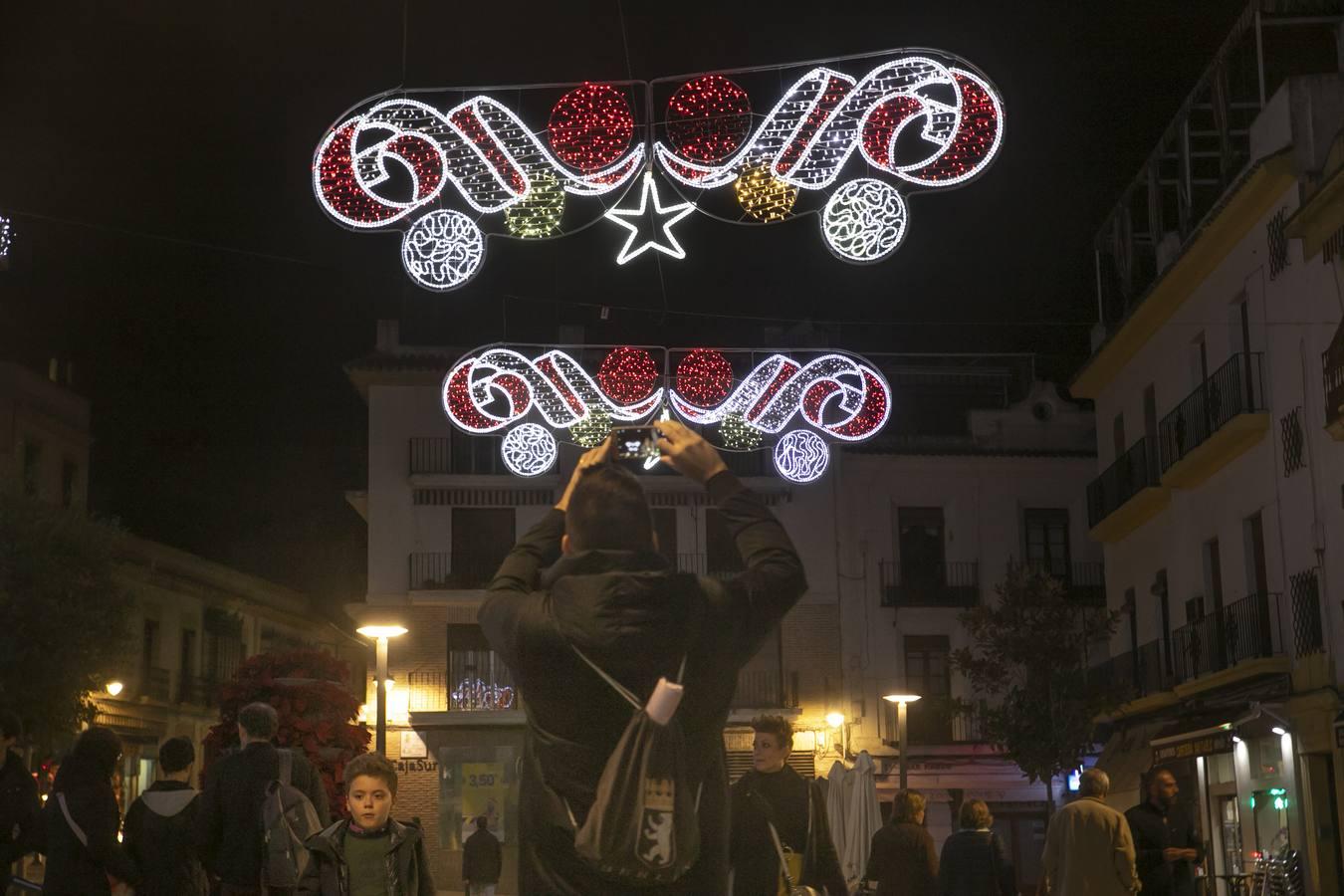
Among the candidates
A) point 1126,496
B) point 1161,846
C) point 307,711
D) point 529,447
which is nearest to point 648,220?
point 1161,846

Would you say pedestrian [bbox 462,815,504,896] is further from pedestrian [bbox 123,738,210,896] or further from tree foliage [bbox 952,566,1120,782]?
pedestrian [bbox 123,738,210,896]

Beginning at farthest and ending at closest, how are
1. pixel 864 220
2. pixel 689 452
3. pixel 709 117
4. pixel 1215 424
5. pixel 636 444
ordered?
pixel 1215 424 < pixel 864 220 < pixel 709 117 < pixel 636 444 < pixel 689 452

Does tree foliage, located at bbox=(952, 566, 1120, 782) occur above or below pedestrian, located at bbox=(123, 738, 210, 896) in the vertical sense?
above

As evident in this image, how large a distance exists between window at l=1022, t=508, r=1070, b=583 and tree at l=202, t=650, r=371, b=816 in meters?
22.2

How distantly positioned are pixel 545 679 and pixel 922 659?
37303mm

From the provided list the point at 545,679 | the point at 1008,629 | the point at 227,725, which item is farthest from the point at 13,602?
the point at 545,679

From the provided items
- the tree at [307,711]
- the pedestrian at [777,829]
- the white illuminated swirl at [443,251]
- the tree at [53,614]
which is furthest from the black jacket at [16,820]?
the tree at [53,614]

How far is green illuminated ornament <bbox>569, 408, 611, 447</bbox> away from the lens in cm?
1645

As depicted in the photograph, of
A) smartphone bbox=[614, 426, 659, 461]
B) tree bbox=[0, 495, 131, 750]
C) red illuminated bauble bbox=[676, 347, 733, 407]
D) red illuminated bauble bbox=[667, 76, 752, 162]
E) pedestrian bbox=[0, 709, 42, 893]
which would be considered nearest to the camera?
smartphone bbox=[614, 426, 659, 461]

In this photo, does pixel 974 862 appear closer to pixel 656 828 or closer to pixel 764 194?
pixel 764 194

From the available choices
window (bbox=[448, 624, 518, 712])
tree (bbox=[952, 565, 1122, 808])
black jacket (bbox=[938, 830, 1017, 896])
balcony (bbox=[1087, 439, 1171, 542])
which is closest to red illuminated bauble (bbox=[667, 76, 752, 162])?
black jacket (bbox=[938, 830, 1017, 896])

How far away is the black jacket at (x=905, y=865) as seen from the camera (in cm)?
1072

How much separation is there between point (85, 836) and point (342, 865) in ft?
7.58

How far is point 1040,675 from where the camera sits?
31.3 meters
